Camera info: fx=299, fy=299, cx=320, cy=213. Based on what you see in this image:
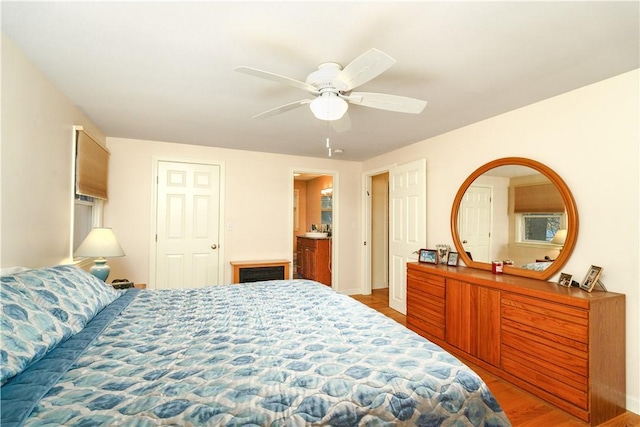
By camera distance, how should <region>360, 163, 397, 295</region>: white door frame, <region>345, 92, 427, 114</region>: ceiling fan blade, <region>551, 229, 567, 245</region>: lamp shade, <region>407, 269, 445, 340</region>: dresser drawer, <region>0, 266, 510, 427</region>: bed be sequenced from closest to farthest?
<region>0, 266, 510, 427</region>: bed < <region>345, 92, 427, 114</region>: ceiling fan blade < <region>551, 229, 567, 245</region>: lamp shade < <region>407, 269, 445, 340</region>: dresser drawer < <region>360, 163, 397, 295</region>: white door frame

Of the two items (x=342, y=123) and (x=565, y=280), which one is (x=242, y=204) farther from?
(x=565, y=280)

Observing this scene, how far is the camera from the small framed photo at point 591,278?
81.0 inches

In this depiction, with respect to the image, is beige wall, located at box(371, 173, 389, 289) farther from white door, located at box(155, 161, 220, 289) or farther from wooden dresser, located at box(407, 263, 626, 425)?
white door, located at box(155, 161, 220, 289)

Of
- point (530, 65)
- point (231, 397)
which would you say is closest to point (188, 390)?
point (231, 397)

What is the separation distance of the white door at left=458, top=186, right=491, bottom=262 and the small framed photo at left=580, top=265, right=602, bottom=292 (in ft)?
2.79

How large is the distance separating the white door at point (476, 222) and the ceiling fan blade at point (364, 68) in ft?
6.72

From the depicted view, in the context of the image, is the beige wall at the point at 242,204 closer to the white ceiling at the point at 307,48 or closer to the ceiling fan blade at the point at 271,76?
the white ceiling at the point at 307,48

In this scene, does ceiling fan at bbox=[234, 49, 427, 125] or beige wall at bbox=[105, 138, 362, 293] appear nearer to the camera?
ceiling fan at bbox=[234, 49, 427, 125]

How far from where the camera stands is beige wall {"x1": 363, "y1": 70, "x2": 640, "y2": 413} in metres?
2.00

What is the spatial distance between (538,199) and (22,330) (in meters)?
3.39

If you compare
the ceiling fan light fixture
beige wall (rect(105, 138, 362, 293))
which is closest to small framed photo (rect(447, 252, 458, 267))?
beige wall (rect(105, 138, 362, 293))

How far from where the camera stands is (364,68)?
5.00 ft

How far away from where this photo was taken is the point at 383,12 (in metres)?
1.45

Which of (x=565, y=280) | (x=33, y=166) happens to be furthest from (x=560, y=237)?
(x=33, y=166)
